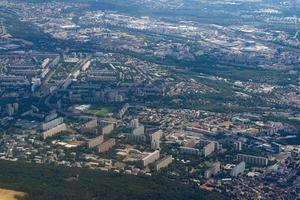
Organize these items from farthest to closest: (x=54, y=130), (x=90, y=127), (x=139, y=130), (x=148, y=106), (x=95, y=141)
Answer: (x=148, y=106) < (x=90, y=127) < (x=54, y=130) < (x=139, y=130) < (x=95, y=141)

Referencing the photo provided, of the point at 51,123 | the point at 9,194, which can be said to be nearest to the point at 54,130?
the point at 51,123

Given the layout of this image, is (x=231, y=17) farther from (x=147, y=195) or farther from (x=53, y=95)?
(x=147, y=195)


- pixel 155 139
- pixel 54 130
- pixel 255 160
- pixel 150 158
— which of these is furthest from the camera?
pixel 54 130

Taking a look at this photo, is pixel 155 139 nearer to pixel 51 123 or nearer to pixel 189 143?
pixel 189 143

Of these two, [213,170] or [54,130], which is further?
[54,130]

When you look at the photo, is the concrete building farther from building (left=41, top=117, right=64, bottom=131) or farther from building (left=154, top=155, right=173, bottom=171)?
building (left=41, top=117, right=64, bottom=131)
